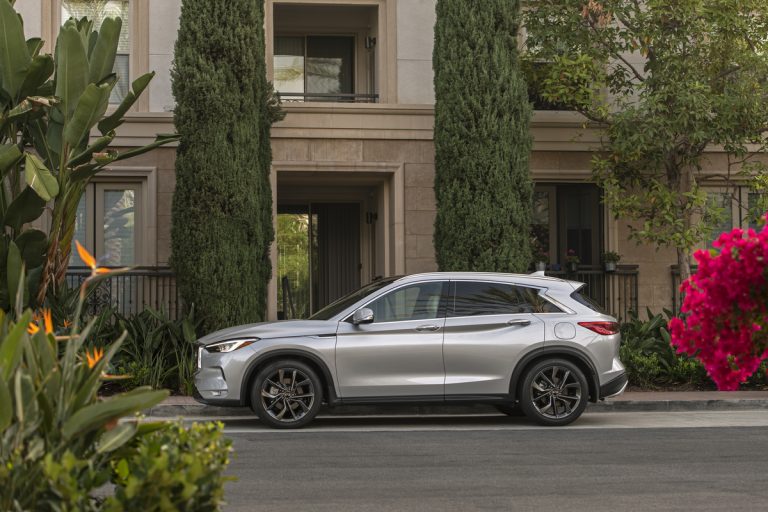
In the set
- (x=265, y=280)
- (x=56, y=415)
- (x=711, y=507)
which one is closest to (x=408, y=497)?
(x=711, y=507)

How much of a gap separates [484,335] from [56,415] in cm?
869

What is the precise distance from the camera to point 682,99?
17281 millimetres

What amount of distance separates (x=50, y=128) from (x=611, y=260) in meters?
9.67

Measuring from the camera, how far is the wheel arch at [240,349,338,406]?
12789mm

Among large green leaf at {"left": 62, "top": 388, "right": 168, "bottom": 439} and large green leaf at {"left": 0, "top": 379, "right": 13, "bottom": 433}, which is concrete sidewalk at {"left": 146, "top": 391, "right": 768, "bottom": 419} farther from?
large green leaf at {"left": 0, "top": 379, "right": 13, "bottom": 433}

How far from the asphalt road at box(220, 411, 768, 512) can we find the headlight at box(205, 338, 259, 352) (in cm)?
89

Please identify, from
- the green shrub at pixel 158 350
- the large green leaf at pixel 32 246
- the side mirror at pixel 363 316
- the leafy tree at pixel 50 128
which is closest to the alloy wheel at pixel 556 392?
the side mirror at pixel 363 316

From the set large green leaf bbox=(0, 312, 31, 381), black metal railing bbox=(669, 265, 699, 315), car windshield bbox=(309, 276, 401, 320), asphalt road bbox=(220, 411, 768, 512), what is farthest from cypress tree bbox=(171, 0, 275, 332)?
large green leaf bbox=(0, 312, 31, 381)

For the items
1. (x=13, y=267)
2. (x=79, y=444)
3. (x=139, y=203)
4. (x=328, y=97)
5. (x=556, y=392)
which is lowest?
(x=556, y=392)

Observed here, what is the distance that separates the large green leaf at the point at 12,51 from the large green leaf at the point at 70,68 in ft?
1.45

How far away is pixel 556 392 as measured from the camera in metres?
13.2

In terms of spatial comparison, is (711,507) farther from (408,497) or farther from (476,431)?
(476,431)

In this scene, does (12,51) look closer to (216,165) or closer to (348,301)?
(216,165)

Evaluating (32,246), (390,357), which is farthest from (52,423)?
(32,246)
